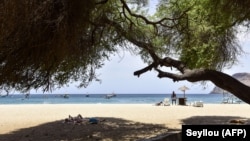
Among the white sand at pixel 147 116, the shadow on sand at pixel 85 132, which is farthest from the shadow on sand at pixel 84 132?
the white sand at pixel 147 116

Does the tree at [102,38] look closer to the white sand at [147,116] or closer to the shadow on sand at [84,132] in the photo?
the shadow on sand at [84,132]

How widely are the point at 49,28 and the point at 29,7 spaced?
20.4 inches

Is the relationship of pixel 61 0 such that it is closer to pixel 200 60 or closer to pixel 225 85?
pixel 225 85

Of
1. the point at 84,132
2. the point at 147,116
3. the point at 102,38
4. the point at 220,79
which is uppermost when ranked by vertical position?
the point at 102,38

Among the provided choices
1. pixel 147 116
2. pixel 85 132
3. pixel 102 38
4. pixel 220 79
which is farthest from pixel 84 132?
pixel 147 116

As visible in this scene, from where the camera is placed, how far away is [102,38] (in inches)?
510

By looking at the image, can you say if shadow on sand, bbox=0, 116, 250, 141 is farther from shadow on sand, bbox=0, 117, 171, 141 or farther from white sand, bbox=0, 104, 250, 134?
white sand, bbox=0, 104, 250, 134

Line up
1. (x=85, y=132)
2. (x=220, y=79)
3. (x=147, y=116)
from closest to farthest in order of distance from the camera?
(x=220, y=79) < (x=85, y=132) < (x=147, y=116)

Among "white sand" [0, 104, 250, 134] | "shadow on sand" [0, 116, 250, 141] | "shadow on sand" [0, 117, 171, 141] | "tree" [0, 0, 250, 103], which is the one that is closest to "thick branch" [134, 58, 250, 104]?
"tree" [0, 0, 250, 103]

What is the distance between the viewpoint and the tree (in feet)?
20.8

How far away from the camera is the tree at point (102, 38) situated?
634cm

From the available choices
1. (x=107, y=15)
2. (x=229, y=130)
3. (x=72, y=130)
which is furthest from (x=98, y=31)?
(x=229, y=130)

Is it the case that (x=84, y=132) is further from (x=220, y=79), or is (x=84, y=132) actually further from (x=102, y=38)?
(x=220, y=79)

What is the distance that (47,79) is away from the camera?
→ 8.52 metres
